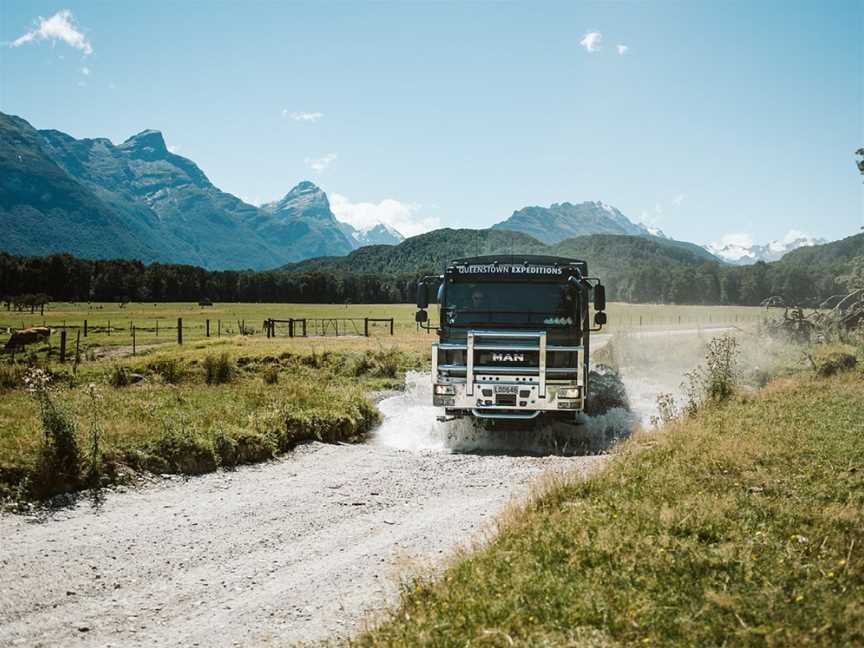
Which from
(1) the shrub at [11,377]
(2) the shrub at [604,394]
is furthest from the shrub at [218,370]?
(2) the shrub at [604,394]

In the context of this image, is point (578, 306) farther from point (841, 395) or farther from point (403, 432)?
point (841, 395)

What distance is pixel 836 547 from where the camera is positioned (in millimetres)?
5754

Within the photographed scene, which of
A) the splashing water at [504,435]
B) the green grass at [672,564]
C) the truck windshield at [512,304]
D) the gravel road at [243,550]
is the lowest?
the splashing water at [504,435]

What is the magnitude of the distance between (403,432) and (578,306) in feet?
16.6

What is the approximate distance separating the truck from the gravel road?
4.54ft

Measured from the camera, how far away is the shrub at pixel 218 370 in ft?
70.2

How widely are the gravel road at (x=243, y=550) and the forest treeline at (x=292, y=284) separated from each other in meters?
117

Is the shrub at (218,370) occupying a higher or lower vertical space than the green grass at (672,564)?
lower

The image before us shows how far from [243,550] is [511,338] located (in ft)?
21.9

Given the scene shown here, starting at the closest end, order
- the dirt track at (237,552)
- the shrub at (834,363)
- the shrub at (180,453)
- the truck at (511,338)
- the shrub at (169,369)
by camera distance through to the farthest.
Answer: the dirt track at (237,552), the shrub at (180,453), the truck at (511,338), the shrub at (834,363), the shrub at (169,369)

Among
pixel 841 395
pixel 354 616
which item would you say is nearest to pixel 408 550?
pixel 354 616

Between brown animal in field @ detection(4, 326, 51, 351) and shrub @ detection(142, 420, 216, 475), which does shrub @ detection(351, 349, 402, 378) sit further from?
brown animal in field @ detection(4, 326, 51, 351)

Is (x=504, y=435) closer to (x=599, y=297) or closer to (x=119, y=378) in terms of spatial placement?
(x=599, y=297)

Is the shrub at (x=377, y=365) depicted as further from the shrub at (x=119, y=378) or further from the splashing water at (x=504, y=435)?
the splashing water at (x=504, y=435)
